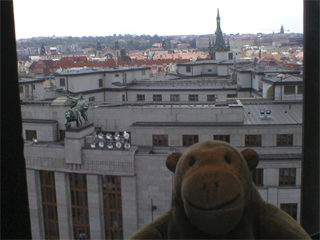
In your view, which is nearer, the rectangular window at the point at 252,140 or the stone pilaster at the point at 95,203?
the rectangular window at the point at 252,140

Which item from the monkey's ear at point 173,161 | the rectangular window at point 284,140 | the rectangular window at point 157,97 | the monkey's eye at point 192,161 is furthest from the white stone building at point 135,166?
the rectangular window at point 157,97

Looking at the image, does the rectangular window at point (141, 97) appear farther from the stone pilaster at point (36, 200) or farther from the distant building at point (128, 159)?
the stone pilaster at point (36, 200)

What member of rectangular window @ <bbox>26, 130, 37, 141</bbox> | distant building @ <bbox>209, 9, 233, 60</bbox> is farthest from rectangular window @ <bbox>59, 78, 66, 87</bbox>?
distant building @ <bbox>209, 9, 233, 60</bbox>

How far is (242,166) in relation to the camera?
3.92 metres

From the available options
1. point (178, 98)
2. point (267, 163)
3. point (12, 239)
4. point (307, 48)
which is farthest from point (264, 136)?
point (178, 98)

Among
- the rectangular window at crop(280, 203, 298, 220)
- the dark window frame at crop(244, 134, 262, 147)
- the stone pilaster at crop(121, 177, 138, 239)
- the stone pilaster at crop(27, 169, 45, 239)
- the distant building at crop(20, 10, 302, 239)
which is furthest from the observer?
the stone pilaster at crop(27, 169, 45, 239)

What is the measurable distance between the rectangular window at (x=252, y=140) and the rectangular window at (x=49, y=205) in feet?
38.9

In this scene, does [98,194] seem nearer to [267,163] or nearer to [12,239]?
[267,163]

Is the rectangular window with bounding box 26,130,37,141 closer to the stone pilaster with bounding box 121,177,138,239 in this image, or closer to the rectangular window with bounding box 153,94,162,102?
the stone pilaster with bounding box 121,177,138,239

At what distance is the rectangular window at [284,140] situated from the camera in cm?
2139

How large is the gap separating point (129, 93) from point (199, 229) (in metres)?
43.1

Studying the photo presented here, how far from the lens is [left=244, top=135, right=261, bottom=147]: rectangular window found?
851 inches

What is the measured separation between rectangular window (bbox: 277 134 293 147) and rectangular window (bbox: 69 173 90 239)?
37.6ft

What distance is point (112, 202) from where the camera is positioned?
2184 centimetres
